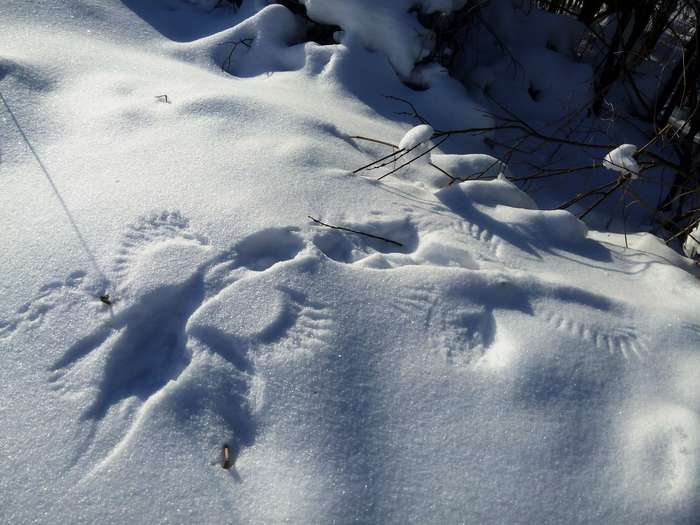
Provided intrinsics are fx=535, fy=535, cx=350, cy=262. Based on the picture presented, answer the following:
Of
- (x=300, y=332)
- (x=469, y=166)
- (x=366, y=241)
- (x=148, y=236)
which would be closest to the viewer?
(x=300, y=332)

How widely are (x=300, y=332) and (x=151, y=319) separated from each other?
373mm

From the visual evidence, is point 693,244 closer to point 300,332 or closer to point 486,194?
point 486,194

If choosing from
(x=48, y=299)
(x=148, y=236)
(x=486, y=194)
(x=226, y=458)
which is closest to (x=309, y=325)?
(x=226, y=458)

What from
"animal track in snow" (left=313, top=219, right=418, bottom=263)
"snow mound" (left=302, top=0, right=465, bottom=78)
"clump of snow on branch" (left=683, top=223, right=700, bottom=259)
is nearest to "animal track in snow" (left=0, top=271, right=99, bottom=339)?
"animal track in snow" (left=313, top=219, right=418, bottom=263)

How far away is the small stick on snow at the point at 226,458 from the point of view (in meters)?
1.07

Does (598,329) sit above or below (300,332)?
above

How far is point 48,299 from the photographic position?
1.30m

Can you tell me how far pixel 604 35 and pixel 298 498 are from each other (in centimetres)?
327

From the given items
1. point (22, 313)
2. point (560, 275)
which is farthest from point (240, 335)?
point (560, 275)

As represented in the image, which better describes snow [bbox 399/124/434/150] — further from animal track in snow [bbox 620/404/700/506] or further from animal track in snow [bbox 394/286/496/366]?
animal track in snow [bbox 620/404/700/506]

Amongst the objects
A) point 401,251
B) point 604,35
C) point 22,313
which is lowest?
point 22,313

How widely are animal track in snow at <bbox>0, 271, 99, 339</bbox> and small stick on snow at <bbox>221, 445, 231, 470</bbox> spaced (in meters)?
0.52

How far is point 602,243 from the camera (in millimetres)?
1844

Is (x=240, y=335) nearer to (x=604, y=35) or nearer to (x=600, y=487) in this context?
(x=600, y=487)
